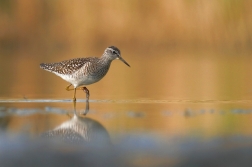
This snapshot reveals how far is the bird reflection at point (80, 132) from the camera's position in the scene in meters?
7.39

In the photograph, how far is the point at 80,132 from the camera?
788 centimetres

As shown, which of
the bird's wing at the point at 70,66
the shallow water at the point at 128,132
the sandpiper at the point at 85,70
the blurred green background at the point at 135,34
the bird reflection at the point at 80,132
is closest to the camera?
the shallow water at the point at 128,132

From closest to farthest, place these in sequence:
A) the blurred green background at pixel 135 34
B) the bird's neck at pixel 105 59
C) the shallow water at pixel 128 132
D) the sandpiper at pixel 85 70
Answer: the shallow water at pixel 128 132, the sandpiper at pixel 85 70, the bird's neck at pixel 105 59, the blurred green background at pixel 135 34

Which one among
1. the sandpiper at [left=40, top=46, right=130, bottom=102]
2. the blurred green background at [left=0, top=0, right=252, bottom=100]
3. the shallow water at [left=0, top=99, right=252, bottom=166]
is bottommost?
the shallow water at [left=0, top=99, right=252, bottom=166]

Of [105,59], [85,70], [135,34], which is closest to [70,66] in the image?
[85,70]

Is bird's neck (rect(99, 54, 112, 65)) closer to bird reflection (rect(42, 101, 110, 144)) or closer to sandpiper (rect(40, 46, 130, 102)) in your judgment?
sandpiper (rect(40, 46, 130, 102))

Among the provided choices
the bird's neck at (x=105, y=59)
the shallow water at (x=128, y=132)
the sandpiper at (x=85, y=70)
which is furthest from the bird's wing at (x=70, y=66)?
the shallow water at (x=128, y=132)

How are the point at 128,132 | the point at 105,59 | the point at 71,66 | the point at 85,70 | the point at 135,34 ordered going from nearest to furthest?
the point at 128,132 → the point at 85,70 → the point at 71,66 → the point at 105,59 → the point at 135,34

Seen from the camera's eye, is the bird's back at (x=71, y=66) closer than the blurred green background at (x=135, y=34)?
Yes

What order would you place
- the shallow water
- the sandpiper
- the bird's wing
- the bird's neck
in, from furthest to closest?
1. the bird's neck
2. the bird's wing
3. the sandpiper
4. the shallow water

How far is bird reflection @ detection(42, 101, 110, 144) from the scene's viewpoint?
739 centimetres

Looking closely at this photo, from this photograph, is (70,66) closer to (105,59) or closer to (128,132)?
(105,59)

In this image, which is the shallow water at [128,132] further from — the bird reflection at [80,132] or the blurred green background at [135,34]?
the blurred green background at [135,34]

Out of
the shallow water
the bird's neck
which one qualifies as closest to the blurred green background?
the bird's neck
